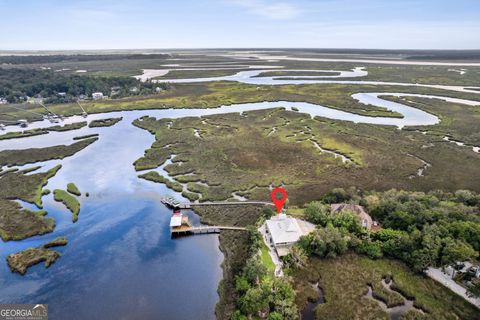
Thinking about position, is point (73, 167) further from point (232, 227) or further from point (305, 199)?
point (305, 199)

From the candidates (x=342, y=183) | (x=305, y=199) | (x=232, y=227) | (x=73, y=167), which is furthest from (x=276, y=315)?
(x=73, y=167)

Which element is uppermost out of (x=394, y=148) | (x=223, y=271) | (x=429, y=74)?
(x=429, y=74)

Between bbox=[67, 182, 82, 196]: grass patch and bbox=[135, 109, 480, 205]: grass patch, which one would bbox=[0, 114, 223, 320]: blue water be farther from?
bbox=[135, 109, 480, 205]: grass patch

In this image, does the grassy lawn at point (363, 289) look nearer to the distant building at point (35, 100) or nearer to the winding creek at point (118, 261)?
the winding creek at point (118, 261)

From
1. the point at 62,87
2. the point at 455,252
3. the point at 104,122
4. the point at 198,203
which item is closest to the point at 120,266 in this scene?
the point at 198,203

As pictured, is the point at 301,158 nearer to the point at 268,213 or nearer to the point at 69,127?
the point at 268,213
